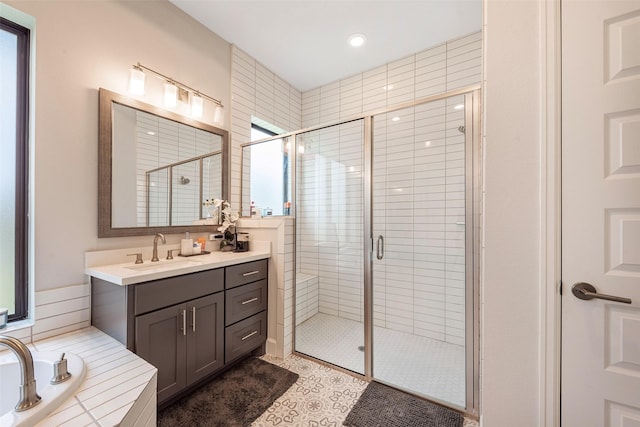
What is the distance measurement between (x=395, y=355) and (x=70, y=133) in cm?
273

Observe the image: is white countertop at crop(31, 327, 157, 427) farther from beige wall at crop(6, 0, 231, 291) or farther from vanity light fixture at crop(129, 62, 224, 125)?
vanity light fixture at crop(129, 62, 224, 125)

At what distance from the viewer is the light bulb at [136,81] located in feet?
5.74

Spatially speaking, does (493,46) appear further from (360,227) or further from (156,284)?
(156,284)

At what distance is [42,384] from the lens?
Answer: 3.63 ft

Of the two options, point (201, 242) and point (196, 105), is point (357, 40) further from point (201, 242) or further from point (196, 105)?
point (201, 242)

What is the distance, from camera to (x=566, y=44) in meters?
0.97

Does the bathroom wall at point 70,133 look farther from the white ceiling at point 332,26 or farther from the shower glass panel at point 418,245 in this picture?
the shower glass panel at point 418,245

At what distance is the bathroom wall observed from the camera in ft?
4.63

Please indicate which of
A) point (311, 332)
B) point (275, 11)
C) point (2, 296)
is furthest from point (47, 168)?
point (311, 332)

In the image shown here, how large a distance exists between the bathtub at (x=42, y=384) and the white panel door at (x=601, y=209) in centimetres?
186

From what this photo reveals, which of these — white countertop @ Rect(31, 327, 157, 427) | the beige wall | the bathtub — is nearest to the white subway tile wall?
the beige wall

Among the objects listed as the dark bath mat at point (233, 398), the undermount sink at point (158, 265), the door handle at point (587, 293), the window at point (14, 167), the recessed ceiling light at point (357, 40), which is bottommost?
the dark bath mat at point (233, 398)

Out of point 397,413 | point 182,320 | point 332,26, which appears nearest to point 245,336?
point 182,320

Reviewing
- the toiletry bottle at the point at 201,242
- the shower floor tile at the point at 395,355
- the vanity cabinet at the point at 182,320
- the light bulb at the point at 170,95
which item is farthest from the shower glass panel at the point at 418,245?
the light bulb at the point at 170,95
